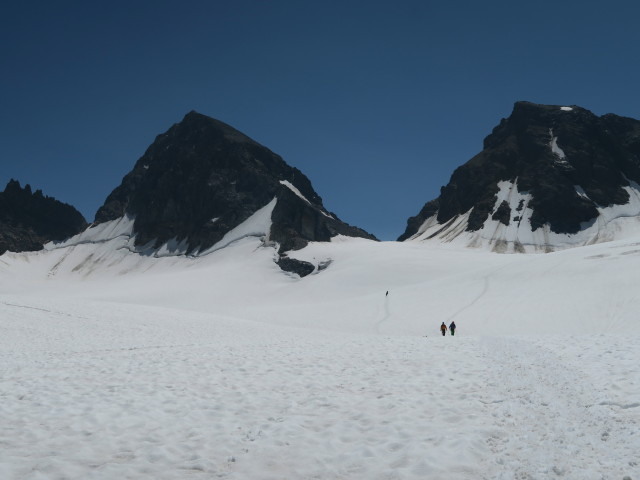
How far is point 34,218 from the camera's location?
170875 millimetres

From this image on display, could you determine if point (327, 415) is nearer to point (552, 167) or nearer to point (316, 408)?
point (316, 408)

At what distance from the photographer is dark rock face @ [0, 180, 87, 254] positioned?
160 meters

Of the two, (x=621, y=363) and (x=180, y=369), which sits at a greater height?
(x=621, y=363)

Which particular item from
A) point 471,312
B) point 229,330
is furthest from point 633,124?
point 229,330

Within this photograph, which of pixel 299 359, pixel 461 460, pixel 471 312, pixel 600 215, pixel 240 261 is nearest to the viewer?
pixel 461 460

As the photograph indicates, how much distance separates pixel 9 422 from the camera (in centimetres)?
868

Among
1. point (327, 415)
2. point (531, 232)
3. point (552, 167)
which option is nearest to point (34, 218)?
point (531, 232)

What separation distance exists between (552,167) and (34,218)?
190886 mm

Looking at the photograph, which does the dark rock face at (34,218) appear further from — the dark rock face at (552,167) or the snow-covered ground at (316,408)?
the snow-covered ground at (316,408)

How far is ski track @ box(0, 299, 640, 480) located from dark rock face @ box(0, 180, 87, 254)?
563 ft

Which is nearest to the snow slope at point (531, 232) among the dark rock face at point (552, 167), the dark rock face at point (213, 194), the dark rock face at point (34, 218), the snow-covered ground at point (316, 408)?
the dark rock face at point (552, 167)

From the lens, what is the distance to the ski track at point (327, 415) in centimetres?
686

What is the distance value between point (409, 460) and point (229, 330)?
83.8 feet

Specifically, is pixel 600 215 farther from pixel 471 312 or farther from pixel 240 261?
pixel 471 312
